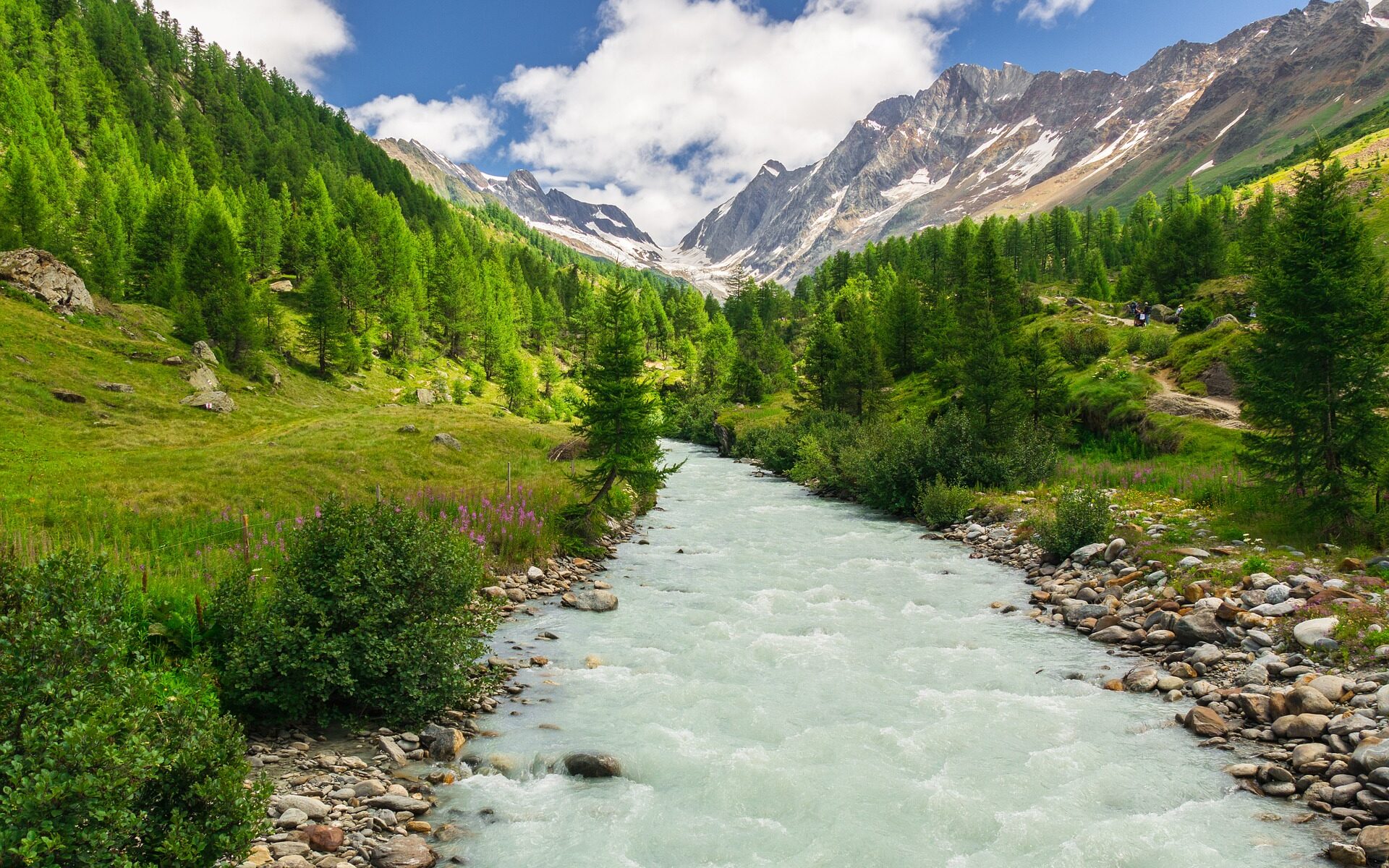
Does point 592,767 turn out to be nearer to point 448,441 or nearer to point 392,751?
point 392,751

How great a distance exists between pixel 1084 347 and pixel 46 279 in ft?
244

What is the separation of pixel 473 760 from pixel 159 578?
608cm

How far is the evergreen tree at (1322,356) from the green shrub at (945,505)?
1055 cm

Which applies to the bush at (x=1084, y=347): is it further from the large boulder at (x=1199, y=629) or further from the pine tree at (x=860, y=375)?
the large boulder at (x=1199, y=629)

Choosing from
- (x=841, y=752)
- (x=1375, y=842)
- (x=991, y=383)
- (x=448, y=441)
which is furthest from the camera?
Answer: (x=448, y=441)

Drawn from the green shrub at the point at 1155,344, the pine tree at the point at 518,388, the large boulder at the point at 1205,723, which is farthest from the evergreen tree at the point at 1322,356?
the pine tree at the point at 518,388

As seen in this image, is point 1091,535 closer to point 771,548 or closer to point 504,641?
point 771,548

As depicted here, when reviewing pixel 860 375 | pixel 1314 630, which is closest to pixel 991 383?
pixel 860 375

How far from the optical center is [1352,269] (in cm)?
1562

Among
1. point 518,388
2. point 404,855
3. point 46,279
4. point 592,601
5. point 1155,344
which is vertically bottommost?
point 592,601

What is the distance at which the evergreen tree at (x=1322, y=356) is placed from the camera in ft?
49.6

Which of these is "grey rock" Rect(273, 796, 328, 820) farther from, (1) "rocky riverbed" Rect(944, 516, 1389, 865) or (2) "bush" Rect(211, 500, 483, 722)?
(1) "rocky riverbed" Rect(944, 516, 1389, 865)

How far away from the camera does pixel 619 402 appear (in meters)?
21.4

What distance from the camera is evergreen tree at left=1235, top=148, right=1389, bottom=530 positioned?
15.1 m
